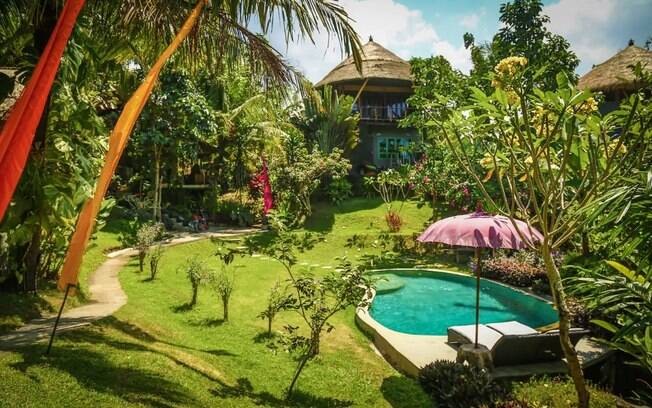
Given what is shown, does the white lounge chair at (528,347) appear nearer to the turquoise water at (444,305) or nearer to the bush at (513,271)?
the turquoise water at (444,305)

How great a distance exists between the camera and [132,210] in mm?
17250

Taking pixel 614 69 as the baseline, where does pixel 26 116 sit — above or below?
below

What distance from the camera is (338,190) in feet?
80.8

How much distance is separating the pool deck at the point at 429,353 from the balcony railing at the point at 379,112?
22388 millimetres

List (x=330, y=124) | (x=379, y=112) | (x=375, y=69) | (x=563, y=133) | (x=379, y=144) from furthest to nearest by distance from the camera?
(x=379, y=144) → (x=379, y=112) → (x=375, y=69) → (x=330, y=124) → (x=563, y=133)

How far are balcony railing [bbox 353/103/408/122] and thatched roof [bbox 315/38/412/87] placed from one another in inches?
85.7

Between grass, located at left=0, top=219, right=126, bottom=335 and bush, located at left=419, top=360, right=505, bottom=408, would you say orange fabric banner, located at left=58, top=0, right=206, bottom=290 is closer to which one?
grass, located at left=0, top=219, right=126, bottom=335

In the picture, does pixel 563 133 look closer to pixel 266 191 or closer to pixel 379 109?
pixel 266 191

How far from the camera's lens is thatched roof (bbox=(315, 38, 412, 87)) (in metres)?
28.7

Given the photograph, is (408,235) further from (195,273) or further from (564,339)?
(564,339)

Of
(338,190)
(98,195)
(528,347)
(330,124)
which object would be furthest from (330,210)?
(98,195)

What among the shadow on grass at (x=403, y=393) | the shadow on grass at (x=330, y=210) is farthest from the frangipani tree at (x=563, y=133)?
the shadow on grass at (x=330, y=210)

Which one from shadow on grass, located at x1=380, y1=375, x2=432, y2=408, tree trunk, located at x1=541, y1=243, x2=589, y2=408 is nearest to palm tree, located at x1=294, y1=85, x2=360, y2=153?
shadow on grass, located at x1=380, y1=375, x2=432, y2=408

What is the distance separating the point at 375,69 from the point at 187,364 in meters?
26.8
